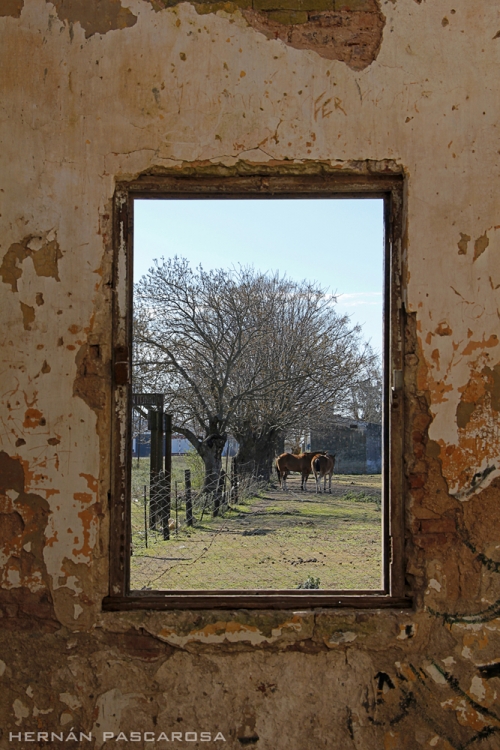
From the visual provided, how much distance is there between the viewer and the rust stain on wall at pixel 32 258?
2.26 meters

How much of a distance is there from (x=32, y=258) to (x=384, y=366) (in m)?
1.44

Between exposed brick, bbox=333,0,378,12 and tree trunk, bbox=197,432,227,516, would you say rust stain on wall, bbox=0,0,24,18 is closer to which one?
exposed brick, bbox=333,0,378,12

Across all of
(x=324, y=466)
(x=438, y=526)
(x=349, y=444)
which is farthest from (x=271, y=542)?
(x=438, y=526)

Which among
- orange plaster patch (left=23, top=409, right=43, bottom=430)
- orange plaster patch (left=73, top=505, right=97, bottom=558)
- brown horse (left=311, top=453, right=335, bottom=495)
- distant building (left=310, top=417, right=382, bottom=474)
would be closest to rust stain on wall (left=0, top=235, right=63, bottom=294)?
orange plaster patch (left=23, top=409, right=43, bottom=430)

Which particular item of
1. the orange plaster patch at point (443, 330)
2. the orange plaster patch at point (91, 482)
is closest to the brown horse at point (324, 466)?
the orange plaster patch at point (443, 330)

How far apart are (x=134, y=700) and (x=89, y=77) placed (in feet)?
7.80

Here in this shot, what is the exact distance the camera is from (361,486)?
5484 mm

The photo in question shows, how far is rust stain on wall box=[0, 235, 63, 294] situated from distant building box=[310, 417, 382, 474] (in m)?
3.36

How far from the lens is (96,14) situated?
89.7 inches

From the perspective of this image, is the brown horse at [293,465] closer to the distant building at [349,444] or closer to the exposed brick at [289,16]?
A: the distant building at [349,444]

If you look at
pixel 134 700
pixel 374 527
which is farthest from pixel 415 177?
pixel 374 527

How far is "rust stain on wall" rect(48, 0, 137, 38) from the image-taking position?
227cm

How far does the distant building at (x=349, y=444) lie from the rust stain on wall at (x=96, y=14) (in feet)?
11.9

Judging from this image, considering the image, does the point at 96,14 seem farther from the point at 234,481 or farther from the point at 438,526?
the point at 234,481
